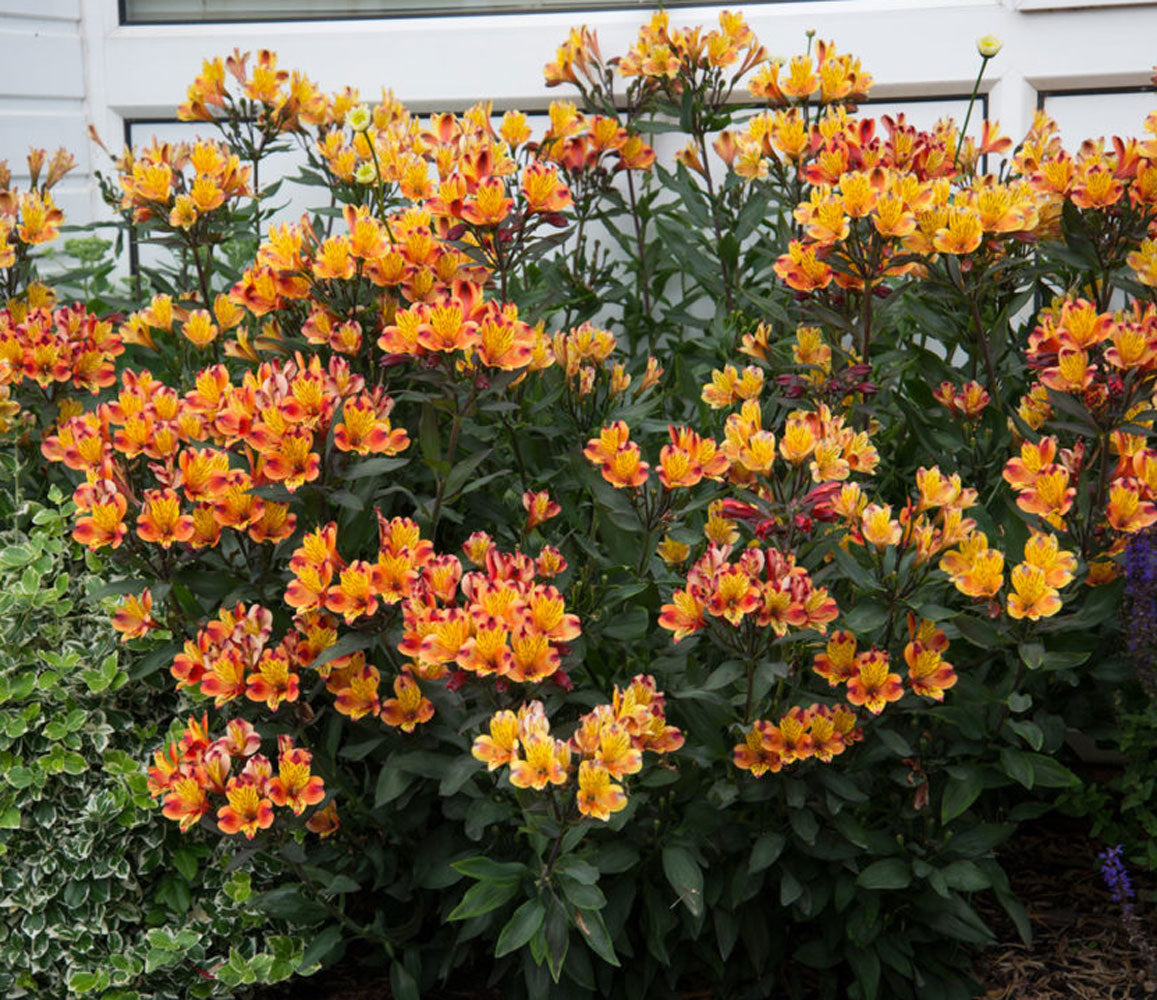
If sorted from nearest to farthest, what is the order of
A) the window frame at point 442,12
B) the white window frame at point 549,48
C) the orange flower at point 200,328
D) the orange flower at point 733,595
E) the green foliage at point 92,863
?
the orange flower at point 733,595 → the green foliage at point 92,863 → the orange flower at point 200,328 → the white window frame at point 549,48 → the window frame at point 442,12

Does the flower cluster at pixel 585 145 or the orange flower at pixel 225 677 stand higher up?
the flower cluster at pixel 585 145

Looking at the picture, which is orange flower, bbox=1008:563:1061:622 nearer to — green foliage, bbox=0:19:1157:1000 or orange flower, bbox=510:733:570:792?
green foliage, bbox=0:19:1157:1000

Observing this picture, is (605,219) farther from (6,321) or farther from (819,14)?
(6,321)

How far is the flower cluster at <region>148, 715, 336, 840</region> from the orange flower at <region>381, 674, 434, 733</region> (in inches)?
4.7

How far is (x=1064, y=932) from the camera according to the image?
2.12 metres

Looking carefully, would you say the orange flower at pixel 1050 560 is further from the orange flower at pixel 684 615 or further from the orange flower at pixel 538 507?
the orange flower at pixel 538 507

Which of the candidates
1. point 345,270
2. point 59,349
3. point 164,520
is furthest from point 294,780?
point 59,349

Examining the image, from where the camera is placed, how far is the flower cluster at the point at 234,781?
1667 mm

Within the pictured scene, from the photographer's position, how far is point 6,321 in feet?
7.39

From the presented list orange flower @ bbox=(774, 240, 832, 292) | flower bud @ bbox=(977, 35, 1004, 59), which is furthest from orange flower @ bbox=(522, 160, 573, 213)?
flower bud @ bbox=(977, 35, 1004, 59)

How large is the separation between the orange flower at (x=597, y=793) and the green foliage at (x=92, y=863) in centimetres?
71

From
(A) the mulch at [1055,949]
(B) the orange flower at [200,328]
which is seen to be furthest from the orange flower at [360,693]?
(B) the orange flower at [200,328]

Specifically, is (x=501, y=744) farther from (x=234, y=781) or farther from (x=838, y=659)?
(x=838, y=659)

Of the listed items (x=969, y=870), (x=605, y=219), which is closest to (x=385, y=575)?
(x=969, y=870)
